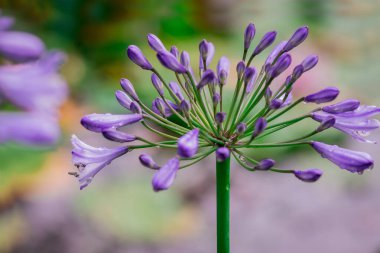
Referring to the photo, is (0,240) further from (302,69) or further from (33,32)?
(302,69)

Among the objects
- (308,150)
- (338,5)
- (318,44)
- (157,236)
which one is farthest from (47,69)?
(338,5)

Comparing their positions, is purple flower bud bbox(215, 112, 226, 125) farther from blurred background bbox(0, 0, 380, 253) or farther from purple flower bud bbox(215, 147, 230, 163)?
blurred background bbox(0, 0, 380, 253)

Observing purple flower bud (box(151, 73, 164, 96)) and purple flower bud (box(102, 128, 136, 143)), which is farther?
purple flower bud (box(151, 73, 164, 96))

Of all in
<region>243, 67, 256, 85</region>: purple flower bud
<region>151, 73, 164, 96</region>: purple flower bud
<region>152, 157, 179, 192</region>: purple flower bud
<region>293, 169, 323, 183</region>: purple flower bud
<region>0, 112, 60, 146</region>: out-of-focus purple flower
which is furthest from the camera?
<region>151, 73, 164, 96</region>: purple flower bud

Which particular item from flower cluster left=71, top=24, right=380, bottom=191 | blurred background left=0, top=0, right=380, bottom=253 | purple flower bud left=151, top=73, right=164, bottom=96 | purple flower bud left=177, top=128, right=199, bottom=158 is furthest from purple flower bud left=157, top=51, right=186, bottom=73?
blurred background left=0, top=0, right=380, bottom=253

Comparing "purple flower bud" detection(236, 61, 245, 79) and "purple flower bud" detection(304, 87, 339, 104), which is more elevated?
"purple flower bud" detection(236, 61, 245, 79)

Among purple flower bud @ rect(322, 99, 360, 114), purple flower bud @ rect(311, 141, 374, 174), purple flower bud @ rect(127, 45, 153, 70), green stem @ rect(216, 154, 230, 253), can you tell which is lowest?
green stem @ rect(216, 154, 230, 253)

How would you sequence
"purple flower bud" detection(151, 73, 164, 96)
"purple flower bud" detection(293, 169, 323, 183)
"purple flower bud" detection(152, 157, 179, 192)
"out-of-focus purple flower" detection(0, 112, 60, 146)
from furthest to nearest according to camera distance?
"purple flower bud" detection(151, 73, 164, 96) → "purple flower bud" detection(293, 169, 323, 183) → "purple flower bud" detection(152, 157, 179, 192) → "out-of-focus purple flower" detection(0, 112, 60, 146)
